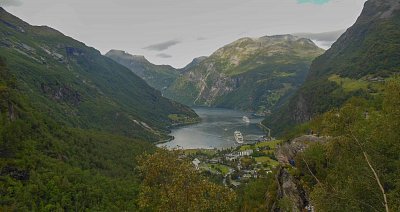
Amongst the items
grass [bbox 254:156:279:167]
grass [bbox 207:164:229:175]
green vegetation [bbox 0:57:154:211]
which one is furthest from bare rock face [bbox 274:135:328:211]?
grass [bbox 207:164:229:175]

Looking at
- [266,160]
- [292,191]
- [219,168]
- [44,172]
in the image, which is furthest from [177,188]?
[266,160]

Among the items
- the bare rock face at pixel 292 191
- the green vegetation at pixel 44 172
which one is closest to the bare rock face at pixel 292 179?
the bare rock face at pixel 292 191

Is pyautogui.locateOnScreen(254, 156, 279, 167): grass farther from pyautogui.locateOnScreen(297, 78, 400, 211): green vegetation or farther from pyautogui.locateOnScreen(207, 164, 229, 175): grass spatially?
pyautogui.locateOnScreen(297, 78, 400, 211): green vegetation

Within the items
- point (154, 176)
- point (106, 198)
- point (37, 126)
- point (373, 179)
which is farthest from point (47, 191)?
point (373, 179)

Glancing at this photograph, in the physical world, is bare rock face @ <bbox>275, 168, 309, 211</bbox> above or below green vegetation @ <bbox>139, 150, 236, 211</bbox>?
below

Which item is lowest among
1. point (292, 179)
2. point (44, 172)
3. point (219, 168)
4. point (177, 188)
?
point (219, 168)

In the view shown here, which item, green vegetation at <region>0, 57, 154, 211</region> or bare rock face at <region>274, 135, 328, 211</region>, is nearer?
bare rock face at <region>274, 135, 328, 211</region>

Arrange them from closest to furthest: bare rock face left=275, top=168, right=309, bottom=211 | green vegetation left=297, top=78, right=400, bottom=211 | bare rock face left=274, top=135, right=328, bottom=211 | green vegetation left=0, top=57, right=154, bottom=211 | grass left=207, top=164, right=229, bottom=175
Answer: green vegetation left=297, top=78, right=400, bottom=211 → bare rock face left=275, top=168, right=309, bottom=211 → bare rock face left=274, top=135, right=328, bottom=211 → green vegetation left=0, top=57, right=154, bottom=211 → grass left=207, top=164, right=229, bottom=175

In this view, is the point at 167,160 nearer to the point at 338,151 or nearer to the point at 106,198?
the point at 338,151

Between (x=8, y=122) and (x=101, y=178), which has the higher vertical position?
(x=8, y=122)

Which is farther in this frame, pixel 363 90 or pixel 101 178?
pixel 363 90

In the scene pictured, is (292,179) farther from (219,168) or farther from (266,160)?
(266,160)
